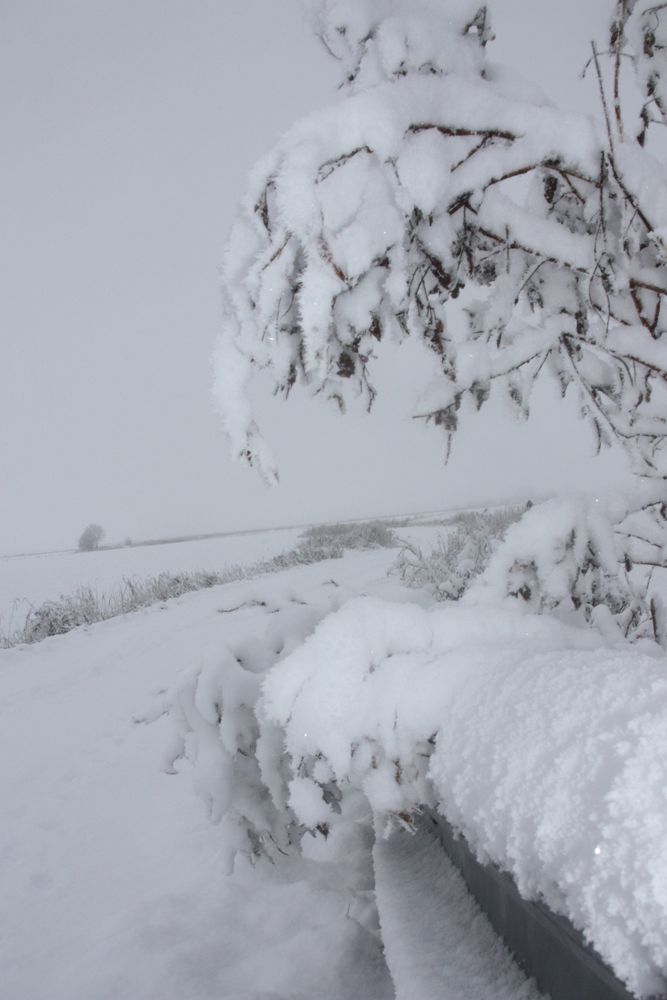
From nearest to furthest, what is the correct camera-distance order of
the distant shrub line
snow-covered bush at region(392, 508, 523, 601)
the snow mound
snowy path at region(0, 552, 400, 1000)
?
the snow mound
snowy path at region(0, 552, 400, 1000)
snow-covered bush at region(392, 508, 523, 601)
the distant shrub line

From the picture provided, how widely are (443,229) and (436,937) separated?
5.09ft

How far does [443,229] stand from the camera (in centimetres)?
141

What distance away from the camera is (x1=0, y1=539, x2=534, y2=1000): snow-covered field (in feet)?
4.99

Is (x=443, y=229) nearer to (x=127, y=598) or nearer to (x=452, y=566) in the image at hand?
(x=452, y=566)

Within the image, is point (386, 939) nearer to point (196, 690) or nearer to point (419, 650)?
point (419, 650)

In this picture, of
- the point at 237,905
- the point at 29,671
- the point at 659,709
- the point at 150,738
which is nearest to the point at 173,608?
the point at 29,671

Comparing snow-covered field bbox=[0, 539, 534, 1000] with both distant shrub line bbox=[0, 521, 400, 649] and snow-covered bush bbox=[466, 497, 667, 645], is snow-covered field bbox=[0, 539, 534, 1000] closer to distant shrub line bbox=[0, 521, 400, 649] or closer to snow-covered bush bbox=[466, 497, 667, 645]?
snow-covered bush bbox=[466, 497, 667, 645]

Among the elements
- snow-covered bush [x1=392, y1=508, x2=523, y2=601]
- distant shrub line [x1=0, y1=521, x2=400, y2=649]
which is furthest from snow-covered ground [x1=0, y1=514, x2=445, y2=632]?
snow-covered bush [x1=392, y1=508, x2=523, y2=601]

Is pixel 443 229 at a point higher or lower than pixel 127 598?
higher

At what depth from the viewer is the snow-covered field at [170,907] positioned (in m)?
1.52

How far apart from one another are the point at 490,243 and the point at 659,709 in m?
1.36

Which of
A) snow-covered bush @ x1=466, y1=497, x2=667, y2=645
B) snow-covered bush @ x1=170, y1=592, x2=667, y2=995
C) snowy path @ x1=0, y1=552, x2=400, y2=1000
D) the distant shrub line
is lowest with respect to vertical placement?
snowy path @ x1=0, y1=552, x2=400, y2=1000

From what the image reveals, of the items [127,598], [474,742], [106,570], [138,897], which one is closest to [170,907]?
[138,897]

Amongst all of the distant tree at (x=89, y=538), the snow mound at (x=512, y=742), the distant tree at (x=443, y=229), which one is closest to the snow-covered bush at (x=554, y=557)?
the distant tree at (x=443, y=229)
